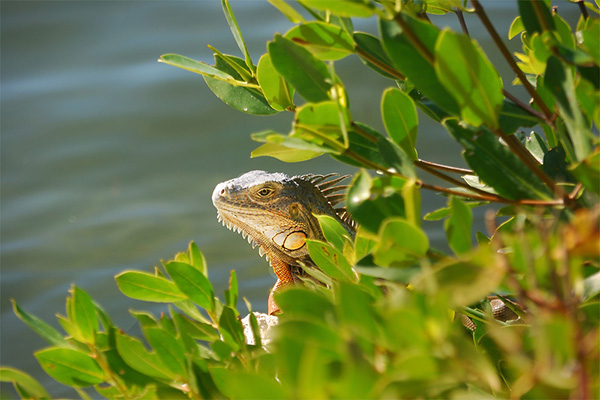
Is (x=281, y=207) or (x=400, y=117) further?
(x=281, y=207)

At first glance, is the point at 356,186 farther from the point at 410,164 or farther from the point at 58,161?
the point at 58,161

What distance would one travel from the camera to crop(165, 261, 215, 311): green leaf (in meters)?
0.33

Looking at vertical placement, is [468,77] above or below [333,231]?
above

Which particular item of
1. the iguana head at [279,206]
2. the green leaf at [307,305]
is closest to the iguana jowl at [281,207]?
the iguana head at [279,206]

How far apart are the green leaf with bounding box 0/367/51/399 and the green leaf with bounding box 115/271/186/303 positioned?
6 centimetres

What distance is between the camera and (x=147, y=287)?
0.34 m

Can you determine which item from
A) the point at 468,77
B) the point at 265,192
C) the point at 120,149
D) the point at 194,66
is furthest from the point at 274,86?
the point at 120,149

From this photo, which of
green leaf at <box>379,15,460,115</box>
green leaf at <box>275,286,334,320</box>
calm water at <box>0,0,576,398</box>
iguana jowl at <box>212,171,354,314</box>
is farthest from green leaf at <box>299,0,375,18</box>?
calm water at <box>0,0,576,398</box>

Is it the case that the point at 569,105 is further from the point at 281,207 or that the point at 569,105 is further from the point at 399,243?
the point at 281,207

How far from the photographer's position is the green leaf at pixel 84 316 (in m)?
0.32

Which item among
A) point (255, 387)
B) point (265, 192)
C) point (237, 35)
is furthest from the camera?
point (265, 192)

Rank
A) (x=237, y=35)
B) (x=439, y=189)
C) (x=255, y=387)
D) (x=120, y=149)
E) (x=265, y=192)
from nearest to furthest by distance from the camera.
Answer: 1. (x=255, y=387)
2. (x=439, y=189)
3. (x=237, y=35)
4. (x=265, y=192)
5. (x=120, y=149)

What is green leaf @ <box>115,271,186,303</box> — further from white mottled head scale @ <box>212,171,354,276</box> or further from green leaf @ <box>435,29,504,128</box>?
white mottled head scale @ <box>212,171,354,276</box>

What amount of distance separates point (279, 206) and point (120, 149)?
79cm
